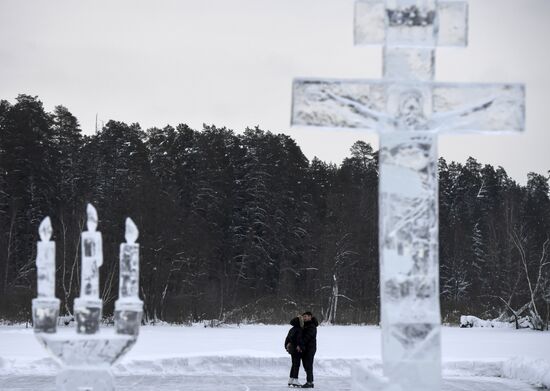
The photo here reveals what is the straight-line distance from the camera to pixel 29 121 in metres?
55.3

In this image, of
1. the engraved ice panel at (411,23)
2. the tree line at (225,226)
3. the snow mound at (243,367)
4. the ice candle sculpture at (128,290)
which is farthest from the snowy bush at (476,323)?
the ice candle sculpture at (128,290)

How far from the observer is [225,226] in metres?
56.3

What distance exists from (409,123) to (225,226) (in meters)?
51.4

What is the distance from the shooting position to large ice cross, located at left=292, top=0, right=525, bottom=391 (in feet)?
16.4

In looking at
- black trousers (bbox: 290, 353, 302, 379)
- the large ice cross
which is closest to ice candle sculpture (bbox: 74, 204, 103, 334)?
the large ice cross

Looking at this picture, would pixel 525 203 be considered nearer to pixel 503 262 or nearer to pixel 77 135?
pixel 503 262

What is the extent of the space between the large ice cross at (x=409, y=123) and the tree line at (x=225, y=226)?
31.2m

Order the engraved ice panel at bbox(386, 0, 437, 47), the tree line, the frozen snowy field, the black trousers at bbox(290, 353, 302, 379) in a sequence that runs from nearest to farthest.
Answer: the engraved ice panel at bbox(386, 0, 437, 47), the black trousers at bbox(290, 353, 302, 379), the frozen snowy field, the tree line

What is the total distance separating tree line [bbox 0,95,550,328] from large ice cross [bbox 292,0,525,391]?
31.2 meters

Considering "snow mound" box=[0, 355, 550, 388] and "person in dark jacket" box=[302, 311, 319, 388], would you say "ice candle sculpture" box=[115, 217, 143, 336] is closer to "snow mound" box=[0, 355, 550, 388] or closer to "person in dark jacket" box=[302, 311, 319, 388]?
"person in dark jacket" box=[302, 311, 319, 388]

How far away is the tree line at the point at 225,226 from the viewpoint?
135 ft

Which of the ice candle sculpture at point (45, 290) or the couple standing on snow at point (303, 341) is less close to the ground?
the ice candle sculpture at point (45, 290)

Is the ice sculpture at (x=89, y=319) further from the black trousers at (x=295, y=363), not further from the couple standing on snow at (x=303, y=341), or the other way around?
the black trousers at (x=295, y=363)

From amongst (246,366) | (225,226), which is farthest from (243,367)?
(225,226)
